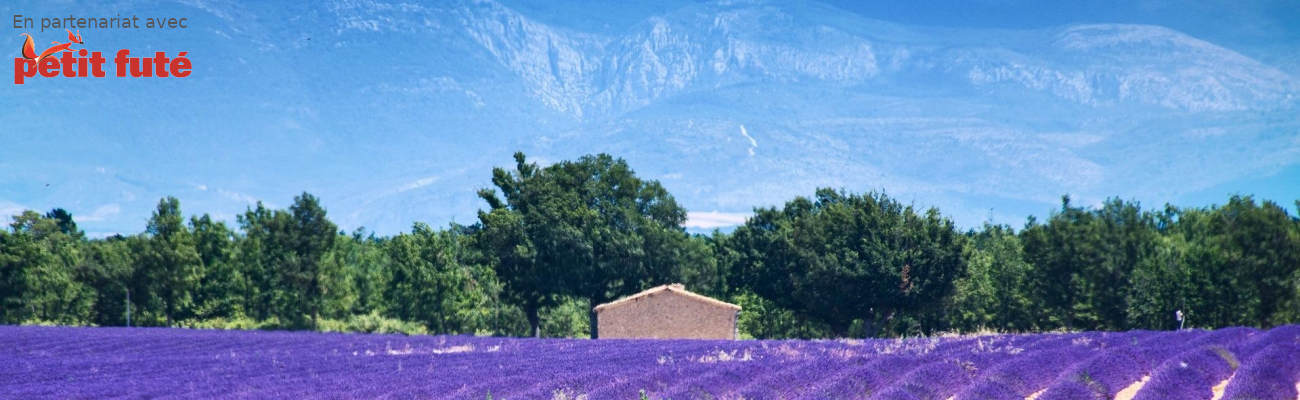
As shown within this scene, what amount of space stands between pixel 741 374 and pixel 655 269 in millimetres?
44436

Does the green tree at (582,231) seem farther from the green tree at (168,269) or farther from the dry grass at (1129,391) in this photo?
the dry grass at (1129,391)

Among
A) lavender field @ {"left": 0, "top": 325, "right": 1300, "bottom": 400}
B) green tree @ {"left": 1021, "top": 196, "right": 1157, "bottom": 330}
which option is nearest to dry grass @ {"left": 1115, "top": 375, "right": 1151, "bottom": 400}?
lavender field @ {"left": 0, "top": 325, "right": 1300, "bottom": 400}

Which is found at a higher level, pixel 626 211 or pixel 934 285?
pixel 626 211

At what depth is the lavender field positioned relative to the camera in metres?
15.4

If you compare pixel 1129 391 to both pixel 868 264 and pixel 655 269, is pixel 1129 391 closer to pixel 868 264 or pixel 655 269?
pixel 868 264

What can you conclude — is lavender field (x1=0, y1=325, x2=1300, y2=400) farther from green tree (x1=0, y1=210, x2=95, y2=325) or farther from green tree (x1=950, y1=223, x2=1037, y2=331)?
Answer: green tree (x1=0, y1=210, x2=95, y2=325)

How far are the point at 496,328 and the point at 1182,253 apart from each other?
43.6 meters

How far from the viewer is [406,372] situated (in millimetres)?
19734

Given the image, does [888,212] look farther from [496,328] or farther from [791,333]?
[496,328]

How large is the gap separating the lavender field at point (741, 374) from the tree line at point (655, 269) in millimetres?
31804

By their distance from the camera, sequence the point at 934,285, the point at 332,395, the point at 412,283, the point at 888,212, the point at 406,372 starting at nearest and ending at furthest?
1. the point at 332,395
2. the point at 406,372
3. the point at 934,285
4. the point at 888,212
5. the point at 412,283

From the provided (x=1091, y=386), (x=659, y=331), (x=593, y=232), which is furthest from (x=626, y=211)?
(x=1091, y=386)

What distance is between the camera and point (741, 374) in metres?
17.3

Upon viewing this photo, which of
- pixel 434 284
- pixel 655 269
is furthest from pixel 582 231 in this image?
pixel 434 284
